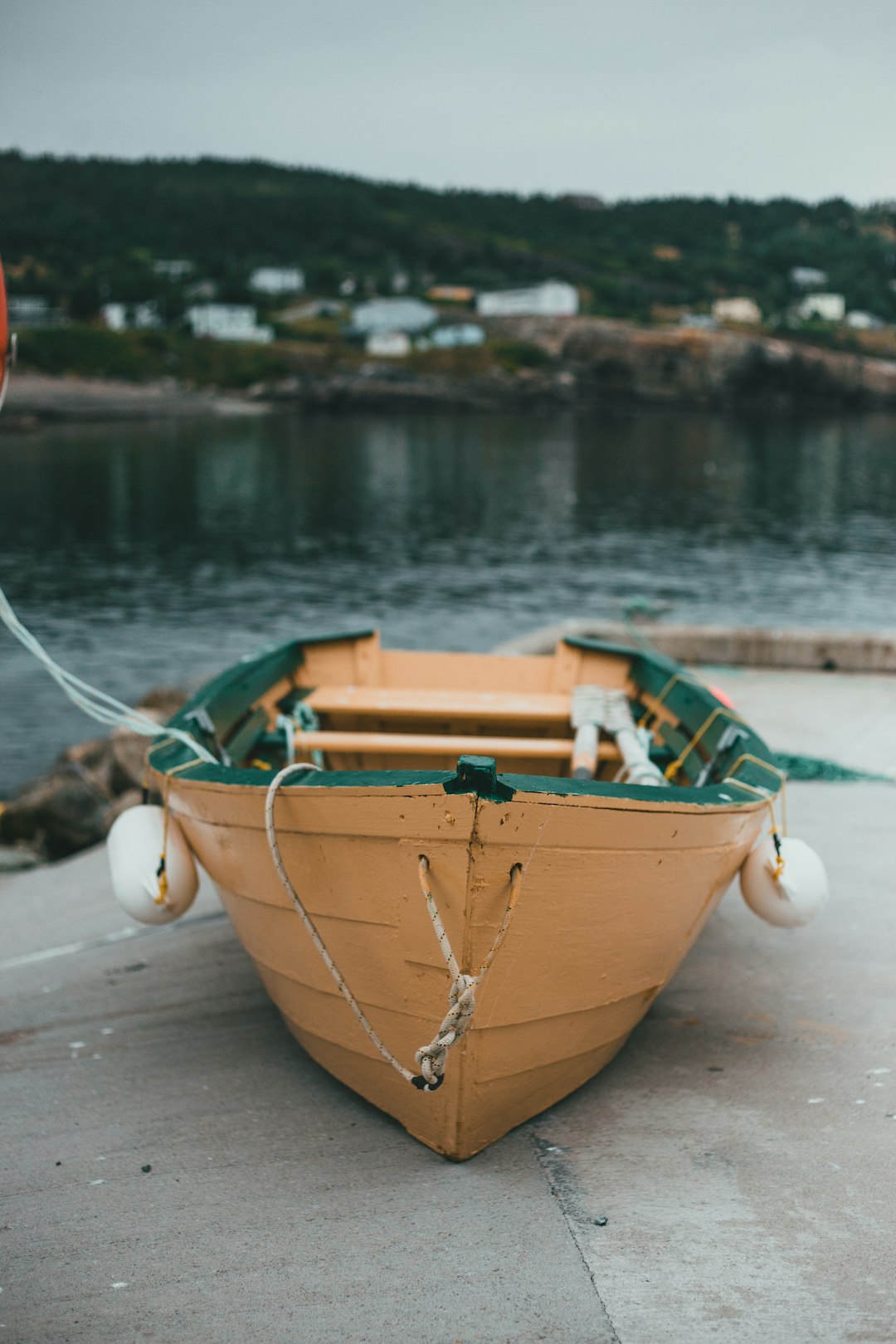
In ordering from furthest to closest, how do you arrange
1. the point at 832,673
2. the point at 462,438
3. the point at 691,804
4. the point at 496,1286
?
the point at 462,438 → the point at 832,673 → the point at 691,804 → the point at 496,1286

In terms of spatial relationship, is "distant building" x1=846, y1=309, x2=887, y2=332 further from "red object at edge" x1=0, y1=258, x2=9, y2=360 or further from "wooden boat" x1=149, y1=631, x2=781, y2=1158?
"red object at edge" x1=0, y1=258, x2=9, y2=360

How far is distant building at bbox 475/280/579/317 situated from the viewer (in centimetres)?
13025

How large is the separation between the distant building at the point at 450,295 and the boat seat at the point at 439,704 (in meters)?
138

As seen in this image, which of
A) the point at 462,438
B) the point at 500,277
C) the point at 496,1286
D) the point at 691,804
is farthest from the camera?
the point at 500,277

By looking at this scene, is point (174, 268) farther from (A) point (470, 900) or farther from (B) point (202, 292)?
(A) point (470, 900)

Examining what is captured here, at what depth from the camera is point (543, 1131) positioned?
4043 millimetres

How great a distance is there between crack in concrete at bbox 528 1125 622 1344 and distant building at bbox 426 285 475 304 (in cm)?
14055

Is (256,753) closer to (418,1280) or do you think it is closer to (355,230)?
(418,1280)

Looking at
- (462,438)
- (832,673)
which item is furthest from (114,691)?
(462,438)

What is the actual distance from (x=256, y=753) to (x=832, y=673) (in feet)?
22.4

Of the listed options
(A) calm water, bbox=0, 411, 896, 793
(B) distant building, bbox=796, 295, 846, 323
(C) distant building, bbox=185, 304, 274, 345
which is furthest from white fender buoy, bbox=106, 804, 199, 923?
(B) distant building, bbox=796, 295, 846, 323

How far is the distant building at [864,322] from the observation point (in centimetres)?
14338

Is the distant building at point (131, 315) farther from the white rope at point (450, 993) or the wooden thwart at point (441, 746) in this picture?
the white rope at point (450, 993)

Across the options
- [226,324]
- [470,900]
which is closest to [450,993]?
[470,900]
